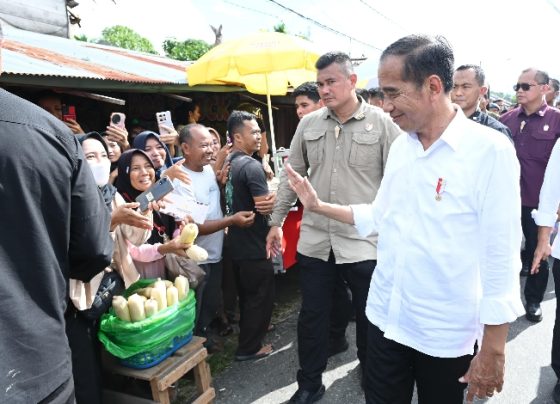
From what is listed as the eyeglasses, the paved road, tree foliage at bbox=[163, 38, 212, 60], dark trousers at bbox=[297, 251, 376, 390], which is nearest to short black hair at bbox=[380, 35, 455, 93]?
dark trousers at bbox=[297, 251, 376, 390]

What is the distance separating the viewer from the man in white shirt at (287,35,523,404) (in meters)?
1.46

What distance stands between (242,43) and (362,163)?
2.87m

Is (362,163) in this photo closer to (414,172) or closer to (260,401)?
(414,172)

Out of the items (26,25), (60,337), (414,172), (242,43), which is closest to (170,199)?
(60,337)

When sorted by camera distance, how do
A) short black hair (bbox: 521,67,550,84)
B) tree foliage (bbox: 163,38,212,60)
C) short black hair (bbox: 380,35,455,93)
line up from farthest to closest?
1. tree foliage (bbox: 163,38,212,60)
2. short black hair (bbox: 521,67,550,84)
3. short black hair (bbox: 380,35,455,93)

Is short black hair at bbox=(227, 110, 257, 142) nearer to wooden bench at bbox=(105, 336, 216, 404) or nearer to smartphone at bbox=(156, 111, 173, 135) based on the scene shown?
smartphone at bbox=(156, 111, 173, 135)

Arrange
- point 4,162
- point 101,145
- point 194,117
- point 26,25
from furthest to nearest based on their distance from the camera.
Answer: point 26,25 < point 194,117 < point 101,145 < point 4,162

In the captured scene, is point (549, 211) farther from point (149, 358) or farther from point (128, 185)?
point (128, 185)

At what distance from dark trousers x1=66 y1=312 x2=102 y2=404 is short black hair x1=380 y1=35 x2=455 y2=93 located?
1967 mm

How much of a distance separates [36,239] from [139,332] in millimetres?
1110

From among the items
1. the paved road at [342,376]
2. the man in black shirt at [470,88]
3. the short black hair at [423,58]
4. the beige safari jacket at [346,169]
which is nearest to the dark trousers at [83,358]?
the paved road at [342,376]

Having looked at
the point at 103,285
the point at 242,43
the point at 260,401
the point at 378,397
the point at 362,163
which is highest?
the point at 242,43

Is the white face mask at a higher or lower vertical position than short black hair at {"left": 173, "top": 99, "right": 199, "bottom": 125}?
lower

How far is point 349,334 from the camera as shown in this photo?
12.3ft
